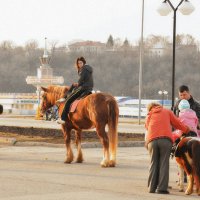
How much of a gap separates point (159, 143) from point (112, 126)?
448 centimetres

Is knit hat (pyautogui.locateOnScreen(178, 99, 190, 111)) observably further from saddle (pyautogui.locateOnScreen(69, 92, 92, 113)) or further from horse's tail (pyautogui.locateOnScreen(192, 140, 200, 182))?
saddle (pyautogui.locateOnScreen(69, 92, 92, 113))

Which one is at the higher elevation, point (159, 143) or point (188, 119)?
point (188, 119)

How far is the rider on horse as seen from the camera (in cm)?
1730

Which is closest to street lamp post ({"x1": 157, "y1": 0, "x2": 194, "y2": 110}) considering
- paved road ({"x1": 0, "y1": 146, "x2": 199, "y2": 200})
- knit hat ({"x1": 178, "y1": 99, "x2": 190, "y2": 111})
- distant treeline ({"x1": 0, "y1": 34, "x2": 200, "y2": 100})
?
paved road ({"x1": 0, "y1": 146, "x2": 199, "y2": 200})

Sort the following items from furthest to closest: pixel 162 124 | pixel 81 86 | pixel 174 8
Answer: pixel 174 8, pixel 81 86, pixel 162 124

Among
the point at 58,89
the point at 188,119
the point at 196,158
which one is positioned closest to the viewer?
the point at 196,158

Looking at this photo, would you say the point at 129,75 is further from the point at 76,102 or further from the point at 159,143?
the point at 159,143

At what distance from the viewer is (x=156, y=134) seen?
39.4 feet

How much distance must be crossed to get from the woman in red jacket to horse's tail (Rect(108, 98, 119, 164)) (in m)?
3.98

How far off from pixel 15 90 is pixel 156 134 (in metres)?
175

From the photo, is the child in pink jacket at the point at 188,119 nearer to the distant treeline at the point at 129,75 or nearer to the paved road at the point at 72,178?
the paved road at the point at 72,178

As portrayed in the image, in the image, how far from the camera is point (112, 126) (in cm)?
1636

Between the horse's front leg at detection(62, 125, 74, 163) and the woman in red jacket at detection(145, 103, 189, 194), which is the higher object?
the woman in red jacket at detection(145, 103, 189, 194)

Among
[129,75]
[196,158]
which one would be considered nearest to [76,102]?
[196,158]
